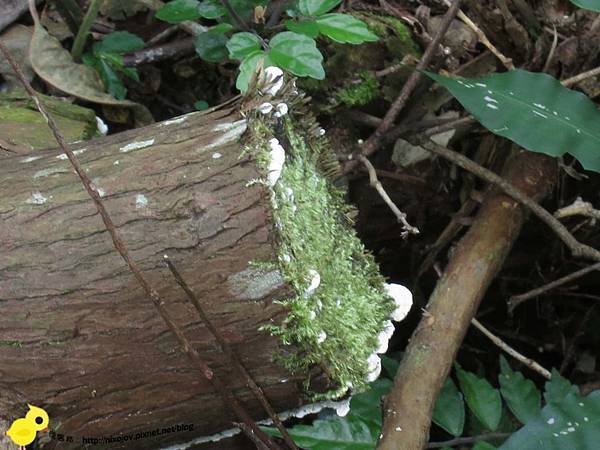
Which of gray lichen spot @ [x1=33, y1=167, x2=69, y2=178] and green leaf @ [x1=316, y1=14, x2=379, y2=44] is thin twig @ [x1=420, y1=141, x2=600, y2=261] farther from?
gray lichen spot @ [x1=33, y1=167, x2=69, y2=178]

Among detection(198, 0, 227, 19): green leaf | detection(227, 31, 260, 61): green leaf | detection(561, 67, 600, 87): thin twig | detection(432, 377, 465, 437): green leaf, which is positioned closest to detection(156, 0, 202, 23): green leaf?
detection(198, 0, 227, 19): green leaf

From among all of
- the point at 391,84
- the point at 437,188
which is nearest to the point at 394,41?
the point at 391,84

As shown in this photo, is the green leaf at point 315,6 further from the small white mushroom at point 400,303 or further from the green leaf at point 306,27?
the small white mushroom at point 400,303

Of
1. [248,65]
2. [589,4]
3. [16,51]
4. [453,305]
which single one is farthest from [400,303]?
[16,51]

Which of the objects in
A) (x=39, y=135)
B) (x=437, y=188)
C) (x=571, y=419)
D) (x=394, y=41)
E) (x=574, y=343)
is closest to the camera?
(x=571, y=419)

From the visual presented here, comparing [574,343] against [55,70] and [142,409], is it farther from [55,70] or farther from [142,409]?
[55,70]

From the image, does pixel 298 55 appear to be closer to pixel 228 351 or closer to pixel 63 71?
pixel 228 351

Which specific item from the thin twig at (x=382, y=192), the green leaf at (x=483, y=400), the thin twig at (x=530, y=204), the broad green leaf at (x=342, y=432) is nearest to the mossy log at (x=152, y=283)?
the broad green leaf at (x=342, y=432)
